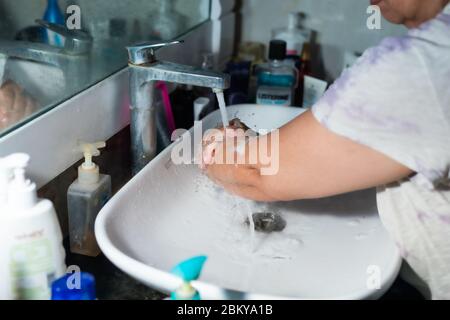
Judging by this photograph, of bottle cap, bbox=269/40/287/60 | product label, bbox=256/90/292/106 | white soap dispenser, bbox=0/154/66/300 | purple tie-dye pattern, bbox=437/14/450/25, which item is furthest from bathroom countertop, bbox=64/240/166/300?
bottle cap, bbox=269/40/287/60

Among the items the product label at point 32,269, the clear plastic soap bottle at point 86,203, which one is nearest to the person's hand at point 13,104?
the clear plastic soap bottle at point 86,203

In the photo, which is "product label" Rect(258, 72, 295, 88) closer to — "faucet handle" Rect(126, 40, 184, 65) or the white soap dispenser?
"faucet handle" Rect(126, 40, 184, 65)

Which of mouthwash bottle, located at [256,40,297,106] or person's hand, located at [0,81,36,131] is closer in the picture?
person's hand, located at [0,81,36,131]

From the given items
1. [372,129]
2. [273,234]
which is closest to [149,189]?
[273,234]

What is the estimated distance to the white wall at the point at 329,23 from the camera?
158cm

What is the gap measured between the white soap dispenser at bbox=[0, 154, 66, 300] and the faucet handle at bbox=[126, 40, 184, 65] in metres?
0.31

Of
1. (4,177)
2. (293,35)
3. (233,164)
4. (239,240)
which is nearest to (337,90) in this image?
(233,164)

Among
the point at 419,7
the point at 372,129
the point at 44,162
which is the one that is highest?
the point at 419,7

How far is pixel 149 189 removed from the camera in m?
0.95

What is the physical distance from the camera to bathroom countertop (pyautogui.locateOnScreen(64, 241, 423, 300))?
792mm

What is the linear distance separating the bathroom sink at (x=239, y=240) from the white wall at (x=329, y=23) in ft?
2.25

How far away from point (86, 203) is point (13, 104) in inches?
7.4
